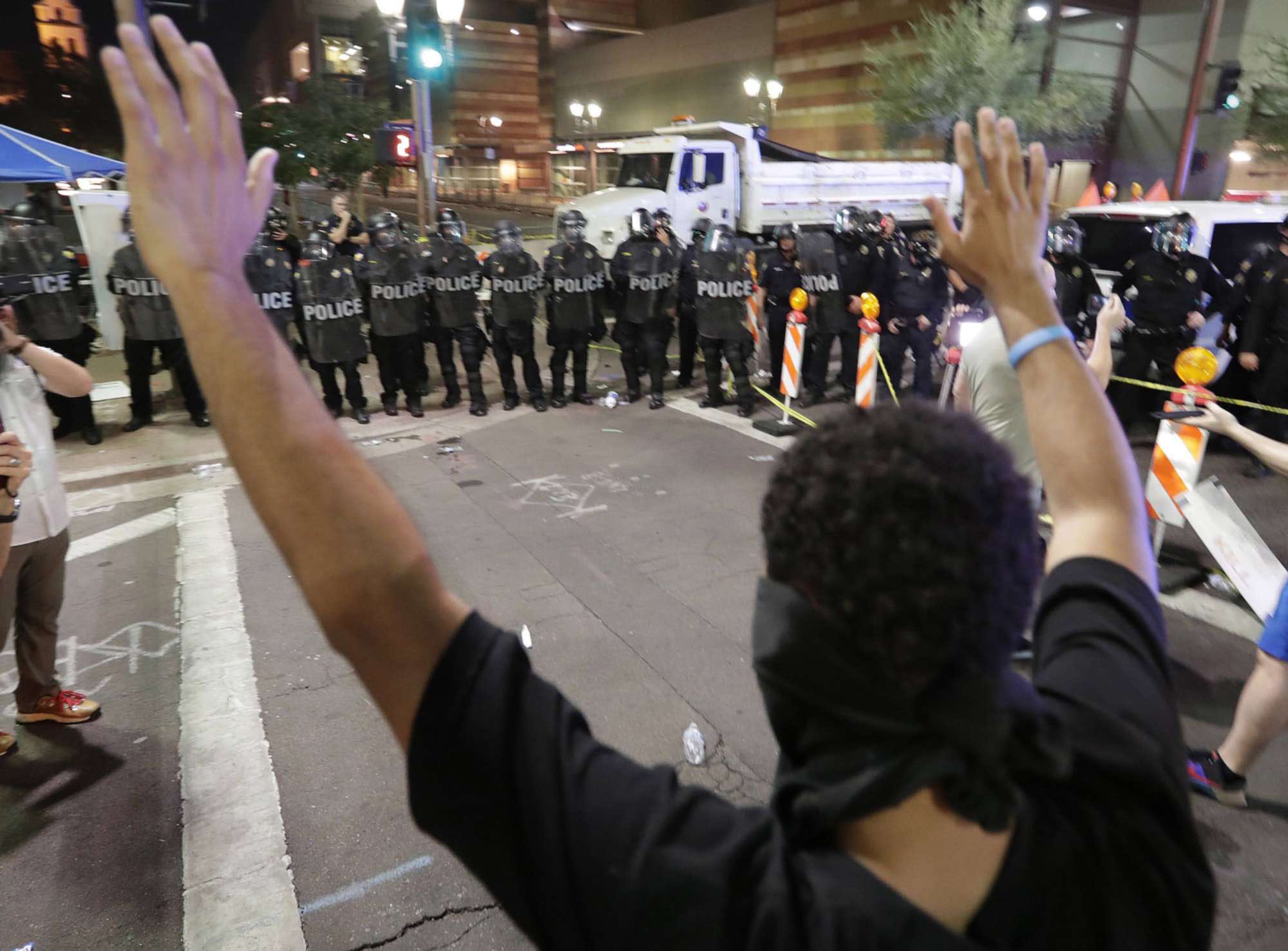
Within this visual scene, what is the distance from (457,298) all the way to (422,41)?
4.24m

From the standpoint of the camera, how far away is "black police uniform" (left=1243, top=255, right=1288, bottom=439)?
7398mm

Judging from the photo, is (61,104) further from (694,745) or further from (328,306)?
(694,745)

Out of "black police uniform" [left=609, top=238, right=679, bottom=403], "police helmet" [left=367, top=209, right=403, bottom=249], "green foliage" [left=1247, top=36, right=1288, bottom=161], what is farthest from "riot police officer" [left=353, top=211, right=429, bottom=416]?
"green foliage" [left=1247, top=36, right=1288, bottom=161]

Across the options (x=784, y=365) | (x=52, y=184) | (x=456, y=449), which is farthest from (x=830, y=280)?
(x=52, y=184)

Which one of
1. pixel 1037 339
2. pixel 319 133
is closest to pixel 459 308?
pixel 1037 339

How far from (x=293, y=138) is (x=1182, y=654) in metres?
27.9

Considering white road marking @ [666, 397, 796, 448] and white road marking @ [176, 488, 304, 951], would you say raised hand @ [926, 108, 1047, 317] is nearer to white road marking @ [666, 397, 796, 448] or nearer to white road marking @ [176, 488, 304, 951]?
white road marking @ [176, 488, 304, 951]

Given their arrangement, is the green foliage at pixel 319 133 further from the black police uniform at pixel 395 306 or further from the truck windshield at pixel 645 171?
the black police uniform at pixel 395 306

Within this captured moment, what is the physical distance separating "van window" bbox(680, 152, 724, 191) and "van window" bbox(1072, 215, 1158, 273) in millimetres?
6481

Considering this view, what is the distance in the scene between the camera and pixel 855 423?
97 cm

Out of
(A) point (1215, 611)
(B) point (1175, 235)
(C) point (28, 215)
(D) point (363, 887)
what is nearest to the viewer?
(D) point (363, 887)

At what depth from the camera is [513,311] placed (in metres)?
9.45

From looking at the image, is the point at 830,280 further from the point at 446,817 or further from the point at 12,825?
the point at 446,817

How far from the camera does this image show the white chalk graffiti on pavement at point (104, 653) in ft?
14.6
